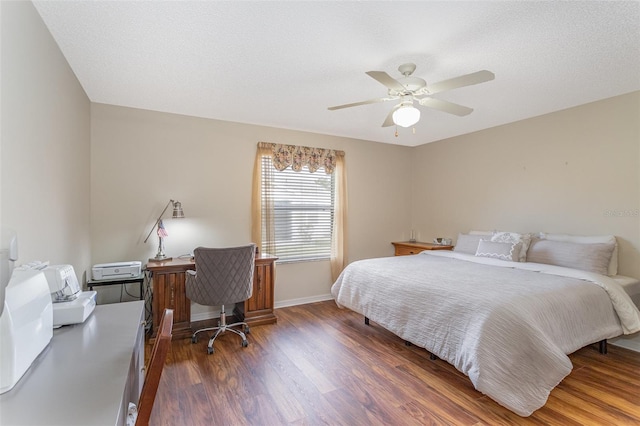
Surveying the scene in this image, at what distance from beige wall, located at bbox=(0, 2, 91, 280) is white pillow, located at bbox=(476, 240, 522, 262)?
4013 mm

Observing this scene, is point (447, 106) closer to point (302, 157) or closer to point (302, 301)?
point (302, 157)

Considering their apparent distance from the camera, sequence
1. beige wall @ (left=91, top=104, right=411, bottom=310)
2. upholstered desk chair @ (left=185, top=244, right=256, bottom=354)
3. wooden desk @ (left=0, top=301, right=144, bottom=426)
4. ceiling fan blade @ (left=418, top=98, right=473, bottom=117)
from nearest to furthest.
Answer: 1. wooden desk @ (left=0, top=301, right=144, bottom=426)
2. ceiling fan blade @ (left=418, top=98, right=473, bottom=117)
3. upholstered desk chair @ (left=185, top=244, right=256, bottom=354)
4. beige wall @ (left=91, top=104, right=411, bottom=310)

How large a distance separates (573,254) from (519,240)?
1.63 feet

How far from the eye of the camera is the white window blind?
403cm

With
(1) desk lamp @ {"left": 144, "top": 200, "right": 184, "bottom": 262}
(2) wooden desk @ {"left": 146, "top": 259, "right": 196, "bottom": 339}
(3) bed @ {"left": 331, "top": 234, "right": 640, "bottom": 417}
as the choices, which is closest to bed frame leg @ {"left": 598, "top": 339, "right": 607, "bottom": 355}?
(3) bed @ {"left": 331, "top": 234, "right": 640, "bottom": 417}

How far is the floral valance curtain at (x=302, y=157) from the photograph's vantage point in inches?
159

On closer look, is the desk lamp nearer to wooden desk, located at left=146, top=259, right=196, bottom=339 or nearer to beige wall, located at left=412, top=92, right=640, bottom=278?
wooden desk, located at left=146, top=259, right=196, bottom=339

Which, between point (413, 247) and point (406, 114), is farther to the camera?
point (413, 247)

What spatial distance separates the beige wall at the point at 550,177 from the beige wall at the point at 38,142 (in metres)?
4.57

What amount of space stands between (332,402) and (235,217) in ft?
8.01

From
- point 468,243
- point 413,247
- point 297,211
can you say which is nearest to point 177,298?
point 297,211

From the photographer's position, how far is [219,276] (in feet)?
9.32

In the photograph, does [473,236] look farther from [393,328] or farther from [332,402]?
[332,402]

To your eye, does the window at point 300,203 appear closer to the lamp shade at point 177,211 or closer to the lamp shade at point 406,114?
the lamp shade at point 177,211
